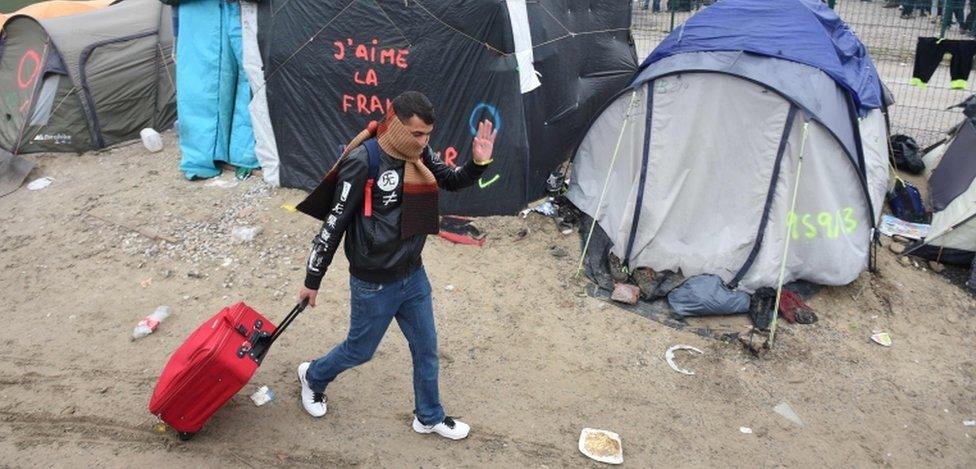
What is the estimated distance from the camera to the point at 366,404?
4500 millimetres

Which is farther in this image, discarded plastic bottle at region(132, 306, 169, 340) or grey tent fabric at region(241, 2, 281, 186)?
grey tent fabric at region(241, 2, 281, 186)

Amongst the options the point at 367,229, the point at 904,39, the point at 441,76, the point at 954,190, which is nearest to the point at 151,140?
the point at 441,76

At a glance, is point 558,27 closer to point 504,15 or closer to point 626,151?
point 504,15

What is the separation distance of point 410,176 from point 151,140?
635 centimetres

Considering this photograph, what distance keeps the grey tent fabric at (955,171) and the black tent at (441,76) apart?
3625mm

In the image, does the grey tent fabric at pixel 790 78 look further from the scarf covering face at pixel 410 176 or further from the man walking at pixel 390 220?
the scarf covering face at pixel 410 176

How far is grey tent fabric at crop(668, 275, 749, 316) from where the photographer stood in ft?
17.8

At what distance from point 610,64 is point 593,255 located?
125 inches

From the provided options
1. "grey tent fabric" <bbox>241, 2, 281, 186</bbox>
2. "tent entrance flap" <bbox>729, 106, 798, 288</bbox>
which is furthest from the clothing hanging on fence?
"grey tent fabric" <bbox>241, 2, 281, 186</bbox>

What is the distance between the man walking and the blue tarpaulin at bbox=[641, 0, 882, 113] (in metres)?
3.24

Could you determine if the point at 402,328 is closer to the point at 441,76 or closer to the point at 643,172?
the point at 643,172

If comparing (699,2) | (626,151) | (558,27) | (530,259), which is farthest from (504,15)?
(699,2)

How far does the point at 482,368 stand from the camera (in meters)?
4.91

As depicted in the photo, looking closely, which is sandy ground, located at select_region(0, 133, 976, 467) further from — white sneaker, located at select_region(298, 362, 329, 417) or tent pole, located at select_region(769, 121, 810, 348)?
tent pole, located at select_region(769, 121, 810, 348)
